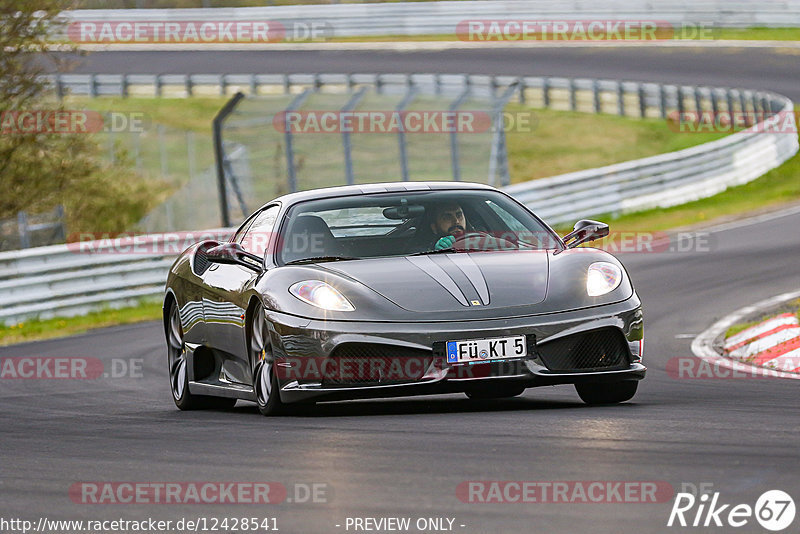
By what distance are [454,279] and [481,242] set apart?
2.79ft

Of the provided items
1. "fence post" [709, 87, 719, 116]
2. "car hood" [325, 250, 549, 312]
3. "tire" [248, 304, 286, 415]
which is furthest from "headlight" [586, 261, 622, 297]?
"fence post" [709, 87, 719, 116]

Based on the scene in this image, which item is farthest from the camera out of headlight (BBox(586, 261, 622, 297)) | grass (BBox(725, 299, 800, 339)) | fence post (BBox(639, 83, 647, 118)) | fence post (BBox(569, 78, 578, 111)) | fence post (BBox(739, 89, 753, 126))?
fence post (BBox(569, 78, 578, 111))

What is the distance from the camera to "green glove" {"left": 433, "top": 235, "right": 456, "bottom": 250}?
836cm

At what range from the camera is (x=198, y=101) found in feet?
140

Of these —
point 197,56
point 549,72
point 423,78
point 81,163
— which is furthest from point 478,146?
point 197,56

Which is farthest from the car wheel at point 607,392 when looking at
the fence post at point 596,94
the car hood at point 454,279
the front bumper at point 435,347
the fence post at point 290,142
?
the fence post at point 596,94

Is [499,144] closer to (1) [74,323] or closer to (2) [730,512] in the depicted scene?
(1) [74,323]

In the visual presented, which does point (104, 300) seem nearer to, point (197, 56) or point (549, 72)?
point (549, 72)

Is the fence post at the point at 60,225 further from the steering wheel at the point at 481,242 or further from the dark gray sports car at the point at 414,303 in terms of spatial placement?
the steering wheel at the point at 481,242

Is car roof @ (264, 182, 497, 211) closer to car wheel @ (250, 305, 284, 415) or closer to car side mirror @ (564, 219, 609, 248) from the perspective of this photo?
car side mirror @ (564, 219, 609, 248)

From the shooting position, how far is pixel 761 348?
11.1 metres

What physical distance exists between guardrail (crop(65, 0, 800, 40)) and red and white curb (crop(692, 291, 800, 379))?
33.4 m

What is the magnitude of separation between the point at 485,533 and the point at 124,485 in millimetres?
1779

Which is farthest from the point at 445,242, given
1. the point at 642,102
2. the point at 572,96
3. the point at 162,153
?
the point at 572,96
